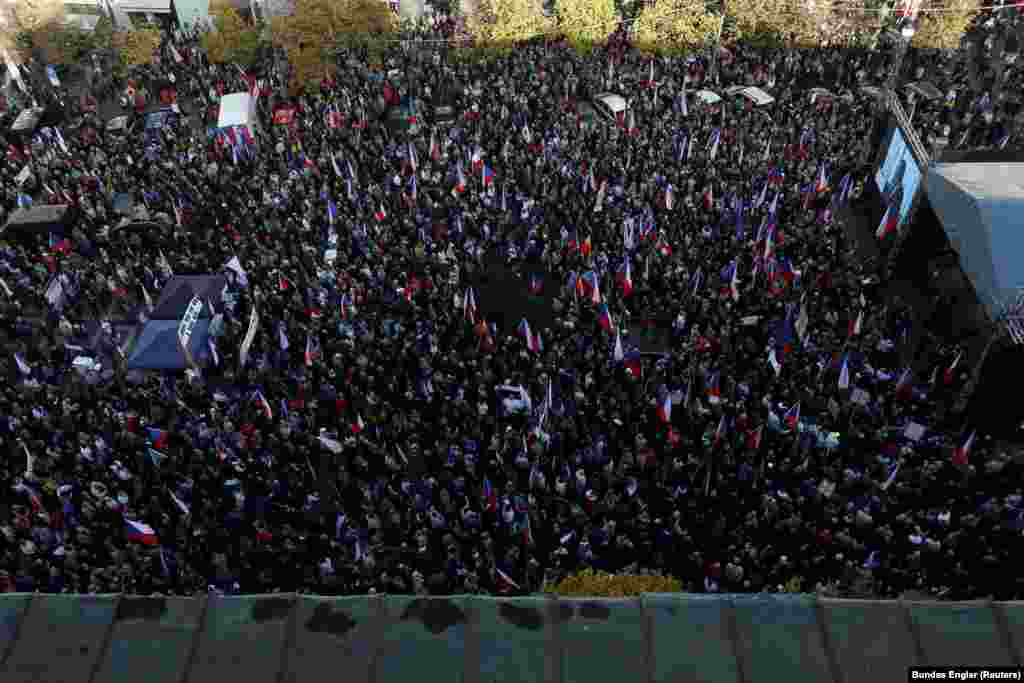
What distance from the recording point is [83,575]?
14.6 metres

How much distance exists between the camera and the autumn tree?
36375 mm

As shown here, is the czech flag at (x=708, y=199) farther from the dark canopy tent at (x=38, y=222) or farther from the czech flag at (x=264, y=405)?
the dark canopy tent at (x=38, y=222)

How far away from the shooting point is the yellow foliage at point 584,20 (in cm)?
3553

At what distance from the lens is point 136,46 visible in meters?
36.0

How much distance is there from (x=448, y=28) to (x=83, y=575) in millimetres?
33134

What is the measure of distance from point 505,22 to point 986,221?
975 inches

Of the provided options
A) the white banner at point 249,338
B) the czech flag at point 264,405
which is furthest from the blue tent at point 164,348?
the czech flag at point 264,405

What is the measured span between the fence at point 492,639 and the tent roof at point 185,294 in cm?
1657

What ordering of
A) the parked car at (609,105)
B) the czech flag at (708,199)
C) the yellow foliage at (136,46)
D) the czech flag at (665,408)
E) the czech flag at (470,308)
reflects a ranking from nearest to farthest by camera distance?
the czech flag at (665,408), the czech flag at (470,308), the czech flag at (708,199), the parked car at (609,105), the yellow foliage at (136,46)

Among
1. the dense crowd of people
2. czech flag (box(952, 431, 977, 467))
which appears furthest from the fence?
czech flag (box(952, 431, 977, 467))

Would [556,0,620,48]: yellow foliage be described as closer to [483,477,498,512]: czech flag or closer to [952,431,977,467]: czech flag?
[952,431,977,467]: czech flag

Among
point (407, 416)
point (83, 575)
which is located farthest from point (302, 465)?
point (83, 575)

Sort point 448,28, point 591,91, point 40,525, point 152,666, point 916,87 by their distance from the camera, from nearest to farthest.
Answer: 1. point 152,666
2. point 40,525
3. point 916,87
4. point 591,91
5. point 448,28

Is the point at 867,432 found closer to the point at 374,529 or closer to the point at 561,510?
Result: the point at 561,510
